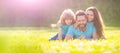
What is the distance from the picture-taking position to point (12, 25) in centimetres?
354

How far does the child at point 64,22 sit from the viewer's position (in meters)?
3.54

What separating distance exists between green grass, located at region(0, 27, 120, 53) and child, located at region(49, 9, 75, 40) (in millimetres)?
44

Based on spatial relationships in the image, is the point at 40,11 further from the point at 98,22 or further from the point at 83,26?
the point at 98,22

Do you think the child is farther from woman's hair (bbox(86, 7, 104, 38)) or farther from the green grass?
woman's hair (bbox(86, 7, 104, 38))

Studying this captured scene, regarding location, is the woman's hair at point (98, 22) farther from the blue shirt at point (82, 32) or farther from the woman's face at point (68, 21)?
the woman's face at point (68, 21)

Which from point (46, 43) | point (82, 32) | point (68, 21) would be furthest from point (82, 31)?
point (46, 43)

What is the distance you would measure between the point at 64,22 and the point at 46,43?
0.24m

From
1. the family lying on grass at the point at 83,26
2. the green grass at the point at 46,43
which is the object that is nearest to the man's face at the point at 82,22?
the family lying on grass at the point at 83,26

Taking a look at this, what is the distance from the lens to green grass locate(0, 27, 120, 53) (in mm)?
3479

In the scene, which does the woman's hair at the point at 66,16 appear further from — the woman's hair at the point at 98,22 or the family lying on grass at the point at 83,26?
the woman's hair at the point at 98,22

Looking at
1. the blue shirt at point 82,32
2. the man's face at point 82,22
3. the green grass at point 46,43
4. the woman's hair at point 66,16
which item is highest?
the woman's hair at point 66,16

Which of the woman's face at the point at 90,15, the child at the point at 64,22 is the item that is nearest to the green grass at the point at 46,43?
the child at the point at 64,22

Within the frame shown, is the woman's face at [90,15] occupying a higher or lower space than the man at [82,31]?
higher

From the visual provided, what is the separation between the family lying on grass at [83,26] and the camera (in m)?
3.56
